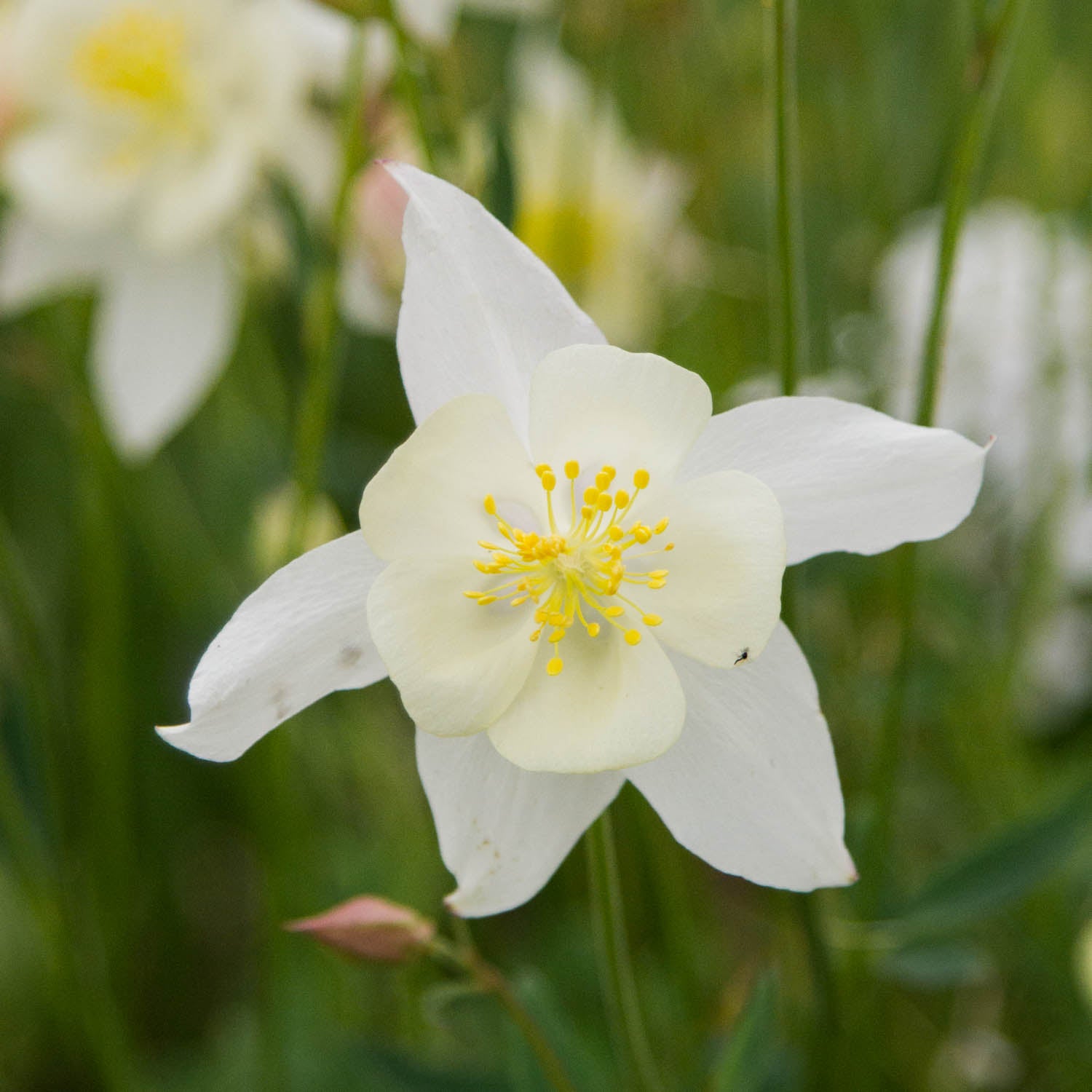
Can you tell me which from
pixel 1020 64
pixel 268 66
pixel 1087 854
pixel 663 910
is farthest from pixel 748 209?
pixel 663 910

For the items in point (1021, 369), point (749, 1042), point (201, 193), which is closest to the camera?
point (749, 1042)

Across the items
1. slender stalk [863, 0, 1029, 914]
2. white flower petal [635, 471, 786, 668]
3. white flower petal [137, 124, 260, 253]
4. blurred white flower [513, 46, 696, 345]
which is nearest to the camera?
white flower petal [635, 471, 786, 668]

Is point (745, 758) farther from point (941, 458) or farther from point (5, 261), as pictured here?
point (5, 261)

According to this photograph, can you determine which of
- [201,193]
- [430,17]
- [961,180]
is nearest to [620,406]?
[961,180]

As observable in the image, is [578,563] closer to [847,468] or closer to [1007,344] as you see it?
[847,468]

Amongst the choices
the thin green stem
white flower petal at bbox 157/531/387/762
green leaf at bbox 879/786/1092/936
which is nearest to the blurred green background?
green leaf at bbox 879/786/1092/936

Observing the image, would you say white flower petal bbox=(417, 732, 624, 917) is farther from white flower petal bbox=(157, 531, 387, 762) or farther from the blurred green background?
the blurred green background
